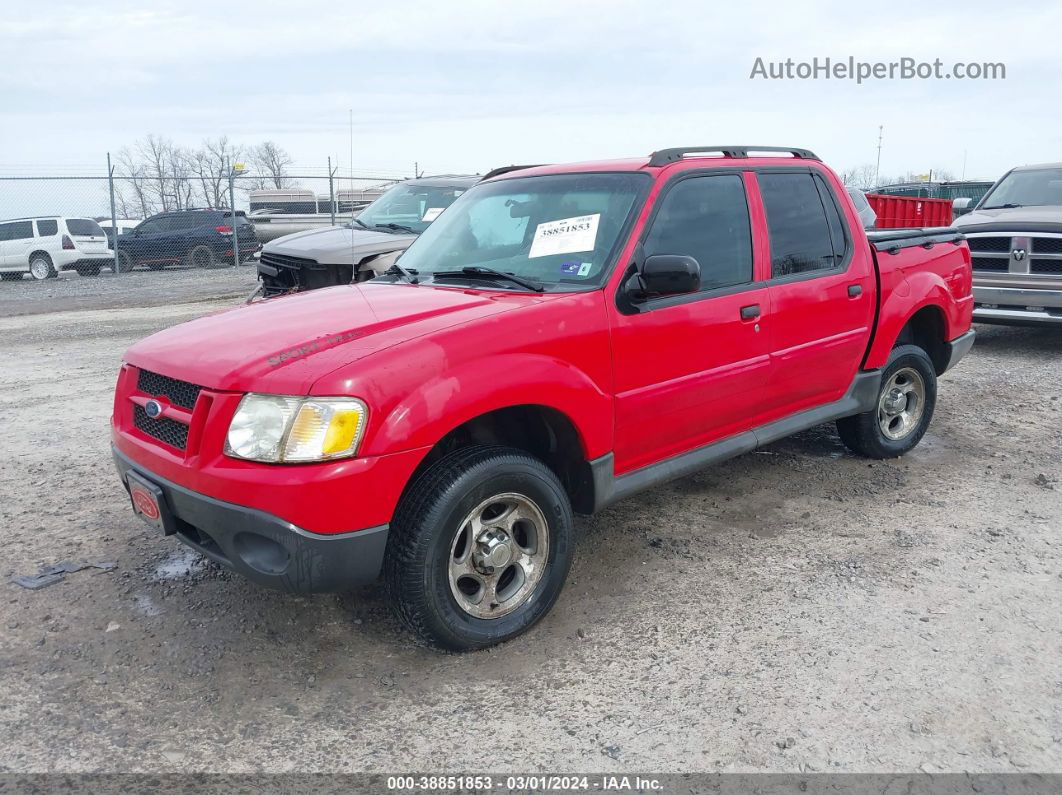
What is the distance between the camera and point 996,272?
9.25 m

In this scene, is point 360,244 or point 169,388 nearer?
point 169,388

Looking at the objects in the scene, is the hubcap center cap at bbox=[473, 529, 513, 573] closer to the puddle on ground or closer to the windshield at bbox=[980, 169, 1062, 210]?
the puddle on ground

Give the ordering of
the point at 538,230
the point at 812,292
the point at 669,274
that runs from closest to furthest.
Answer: the point at 669,274 < the point at 538,230 < the point at 812,292

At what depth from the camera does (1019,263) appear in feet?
29.7

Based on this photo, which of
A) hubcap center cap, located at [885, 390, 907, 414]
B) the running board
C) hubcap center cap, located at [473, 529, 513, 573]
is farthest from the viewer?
hubcap center cap, located at [885, 390, 907, 414]

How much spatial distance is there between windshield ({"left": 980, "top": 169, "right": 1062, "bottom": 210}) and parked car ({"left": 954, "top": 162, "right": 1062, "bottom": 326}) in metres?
0.03

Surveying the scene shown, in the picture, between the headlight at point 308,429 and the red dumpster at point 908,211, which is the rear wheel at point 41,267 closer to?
the red dumpster at point 908,211

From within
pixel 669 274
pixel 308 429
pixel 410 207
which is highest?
pixel 410 207

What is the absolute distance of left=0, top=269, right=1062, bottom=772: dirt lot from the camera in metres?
2.83

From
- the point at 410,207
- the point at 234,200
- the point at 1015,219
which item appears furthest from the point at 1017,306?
the point at 234,200

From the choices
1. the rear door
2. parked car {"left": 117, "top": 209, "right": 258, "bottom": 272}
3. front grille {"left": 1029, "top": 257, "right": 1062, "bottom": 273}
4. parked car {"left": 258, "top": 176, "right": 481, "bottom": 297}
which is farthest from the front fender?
parked car {"left": 117, "top": 209, "right": 258, "bottom": 272}

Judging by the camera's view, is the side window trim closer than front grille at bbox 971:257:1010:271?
Yes

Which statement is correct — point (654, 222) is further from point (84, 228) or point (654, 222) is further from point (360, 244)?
point (84, 228)

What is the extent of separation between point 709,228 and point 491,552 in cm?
193
